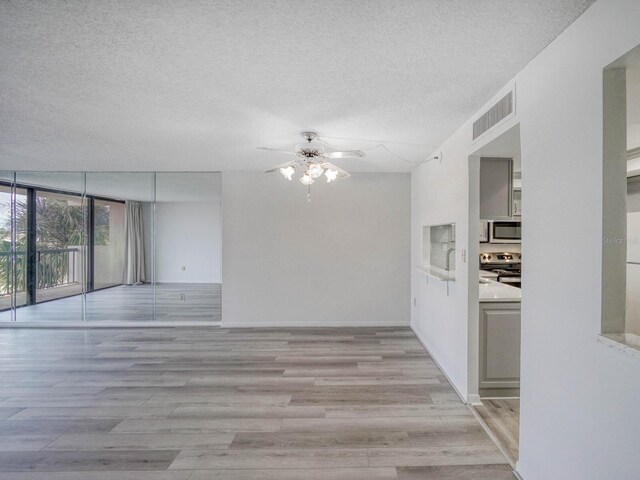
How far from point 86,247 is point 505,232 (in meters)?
7.50

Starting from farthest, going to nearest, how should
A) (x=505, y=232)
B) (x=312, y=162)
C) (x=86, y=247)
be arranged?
(x=505, y=232), (x=86, y=247), (x=312, y=162)

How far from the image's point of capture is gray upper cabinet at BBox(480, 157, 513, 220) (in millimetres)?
2947

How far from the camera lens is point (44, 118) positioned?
2760 mm

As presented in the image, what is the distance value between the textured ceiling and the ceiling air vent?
13 centimetres

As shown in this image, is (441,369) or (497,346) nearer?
(497,346)

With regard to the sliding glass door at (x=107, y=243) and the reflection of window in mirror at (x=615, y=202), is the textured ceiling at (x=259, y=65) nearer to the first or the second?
the reflection of window in mirror at (x=615, y=202)

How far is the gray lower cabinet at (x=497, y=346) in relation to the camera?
9.28ft

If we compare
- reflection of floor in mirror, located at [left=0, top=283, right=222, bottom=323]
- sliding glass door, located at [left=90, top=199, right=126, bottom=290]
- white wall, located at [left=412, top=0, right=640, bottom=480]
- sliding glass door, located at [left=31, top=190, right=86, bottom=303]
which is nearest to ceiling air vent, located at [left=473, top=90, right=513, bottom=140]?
white wall, located at [left=412, top=0, right=640, bottom=480]

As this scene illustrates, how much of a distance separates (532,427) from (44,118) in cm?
454

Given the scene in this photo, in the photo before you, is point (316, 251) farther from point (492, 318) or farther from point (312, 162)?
point (492, 318)

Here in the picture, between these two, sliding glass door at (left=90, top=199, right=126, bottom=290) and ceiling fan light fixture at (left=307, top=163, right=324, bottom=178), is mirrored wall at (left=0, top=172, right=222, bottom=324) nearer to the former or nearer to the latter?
sliding glass door at (left=90, top=199, right=126, bottom=290)

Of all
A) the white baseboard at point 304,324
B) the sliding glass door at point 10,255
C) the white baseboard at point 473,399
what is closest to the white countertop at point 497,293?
the white baseboard at point 473,399

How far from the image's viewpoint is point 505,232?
5.51 metres

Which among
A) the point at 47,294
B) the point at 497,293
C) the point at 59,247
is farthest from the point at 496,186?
the point at 47,294
